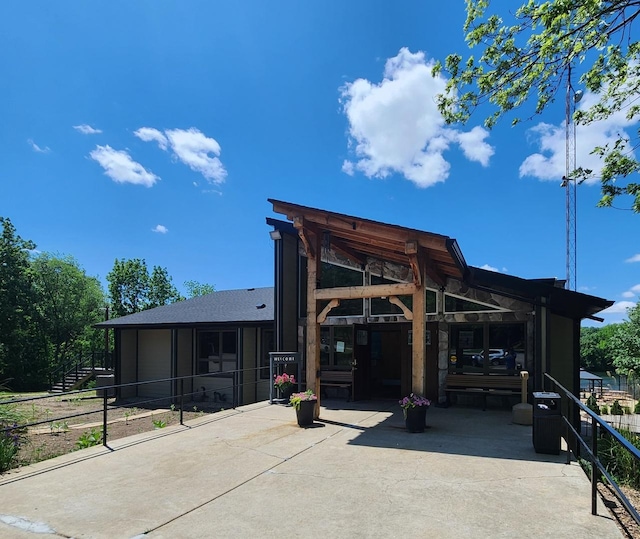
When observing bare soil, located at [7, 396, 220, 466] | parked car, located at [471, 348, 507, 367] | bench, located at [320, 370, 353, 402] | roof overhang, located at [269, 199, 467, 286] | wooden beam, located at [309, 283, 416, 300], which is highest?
roof overhang, located at [269, 199, 467, 286]

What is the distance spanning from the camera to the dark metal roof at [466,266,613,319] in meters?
8.34

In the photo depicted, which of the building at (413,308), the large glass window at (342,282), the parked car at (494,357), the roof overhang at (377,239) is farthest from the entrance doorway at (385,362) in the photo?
the roof overhang at (377,239)

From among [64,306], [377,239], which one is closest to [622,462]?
[377,239]

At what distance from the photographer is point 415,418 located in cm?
674

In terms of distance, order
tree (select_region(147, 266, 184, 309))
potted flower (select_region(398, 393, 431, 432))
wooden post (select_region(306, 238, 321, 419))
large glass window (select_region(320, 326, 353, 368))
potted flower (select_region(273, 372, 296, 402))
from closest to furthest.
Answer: potted flower (select_region(398, 393, 431, 432)) < wooden post (select_region(306, 238, 321, 419)) < potted flower (select_region(273, 372, 296, 402)) < large glass window (select_region(320, 326, 353, 368)) < tree (select_region(147, 266, 184, 309))

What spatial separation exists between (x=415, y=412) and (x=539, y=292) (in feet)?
12.7

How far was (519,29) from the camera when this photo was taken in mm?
6516

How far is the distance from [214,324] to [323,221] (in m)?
7.77

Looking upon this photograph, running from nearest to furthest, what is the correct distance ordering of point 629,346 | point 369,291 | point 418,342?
1. point 418,342
2. point 369,291
3. point 629,346

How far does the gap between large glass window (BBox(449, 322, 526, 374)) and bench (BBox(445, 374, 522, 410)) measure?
195 mm

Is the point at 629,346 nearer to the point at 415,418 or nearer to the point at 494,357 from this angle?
the point at 494,357

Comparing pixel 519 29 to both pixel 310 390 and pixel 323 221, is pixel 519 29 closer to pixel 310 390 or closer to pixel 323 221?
pixel 323 221

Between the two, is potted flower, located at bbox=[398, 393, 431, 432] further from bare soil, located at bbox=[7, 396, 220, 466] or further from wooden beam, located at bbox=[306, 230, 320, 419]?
bare soil, located at bbox=[7, 396, 220, 466]

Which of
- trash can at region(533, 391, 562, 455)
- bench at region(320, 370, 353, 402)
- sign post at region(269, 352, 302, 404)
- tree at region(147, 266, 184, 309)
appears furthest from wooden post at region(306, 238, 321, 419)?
tree at region(147, 266, 184, 309)
